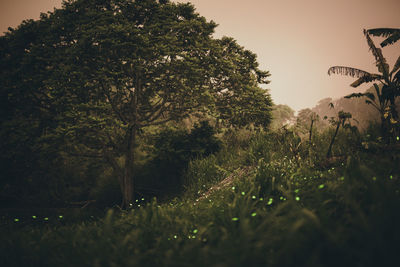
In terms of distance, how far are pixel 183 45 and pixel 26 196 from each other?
1229 cm

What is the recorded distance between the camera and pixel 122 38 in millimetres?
6195

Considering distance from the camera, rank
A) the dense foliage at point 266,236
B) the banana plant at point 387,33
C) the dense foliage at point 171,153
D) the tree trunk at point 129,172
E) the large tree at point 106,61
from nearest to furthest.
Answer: the dense foliage at point 266,236 < the dense foliage at point 171,153 < the large tree at point 106,61 < the banana plant at point 387,33 < the tree trunk at point 129,172

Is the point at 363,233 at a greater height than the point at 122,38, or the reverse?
the point at 122,38

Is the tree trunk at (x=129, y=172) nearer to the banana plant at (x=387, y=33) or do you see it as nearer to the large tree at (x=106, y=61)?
the large tree at (x=106, y=61)

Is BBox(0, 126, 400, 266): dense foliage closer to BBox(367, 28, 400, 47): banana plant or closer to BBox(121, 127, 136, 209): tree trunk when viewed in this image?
BBox(121, 127, 136, 209): tree trunk

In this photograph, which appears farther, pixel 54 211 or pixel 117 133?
pixel 117 133

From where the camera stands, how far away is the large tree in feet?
20.9

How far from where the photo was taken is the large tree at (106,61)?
20.9 ft

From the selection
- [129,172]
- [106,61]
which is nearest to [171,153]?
[129,172]

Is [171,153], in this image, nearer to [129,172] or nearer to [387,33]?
[129,172]

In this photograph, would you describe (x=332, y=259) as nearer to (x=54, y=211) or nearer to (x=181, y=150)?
(x=181, y=150)

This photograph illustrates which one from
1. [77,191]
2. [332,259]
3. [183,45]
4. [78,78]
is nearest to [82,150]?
[77,191]

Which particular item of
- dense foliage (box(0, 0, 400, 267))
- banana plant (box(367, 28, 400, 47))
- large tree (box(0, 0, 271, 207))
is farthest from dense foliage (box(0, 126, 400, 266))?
banana plant (box(367, 28, 400, 47))

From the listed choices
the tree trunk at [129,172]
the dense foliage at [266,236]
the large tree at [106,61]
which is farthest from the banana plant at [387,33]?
the tree trunk at [129,172]
